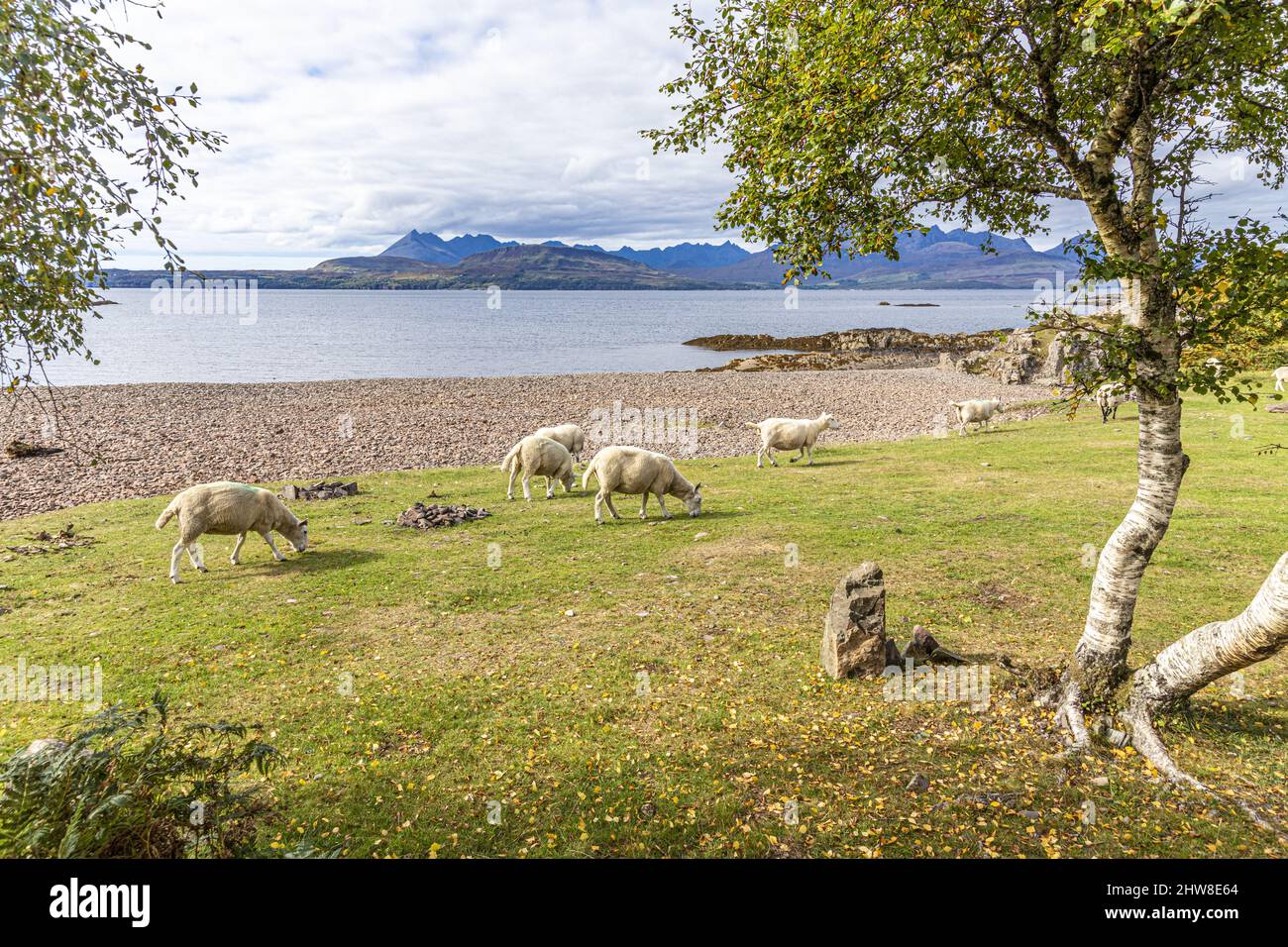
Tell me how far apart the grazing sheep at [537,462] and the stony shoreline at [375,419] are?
10.6 m

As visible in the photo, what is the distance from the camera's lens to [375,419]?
1770 inches

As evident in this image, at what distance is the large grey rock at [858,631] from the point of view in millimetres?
10336

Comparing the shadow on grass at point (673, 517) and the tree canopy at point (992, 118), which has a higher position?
the tree canopy at point (992, 118)

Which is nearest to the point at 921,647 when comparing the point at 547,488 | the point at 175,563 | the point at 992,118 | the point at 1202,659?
the point at 1202,659

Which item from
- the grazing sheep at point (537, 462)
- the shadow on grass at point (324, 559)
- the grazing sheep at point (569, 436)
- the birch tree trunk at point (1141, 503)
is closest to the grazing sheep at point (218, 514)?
the shadow on grass at point (324, 559)

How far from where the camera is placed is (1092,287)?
22.0 feet

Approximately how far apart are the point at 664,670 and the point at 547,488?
14.9 m

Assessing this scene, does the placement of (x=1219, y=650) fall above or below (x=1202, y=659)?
above

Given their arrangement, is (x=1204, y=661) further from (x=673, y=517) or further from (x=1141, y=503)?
(x=673, y=517)

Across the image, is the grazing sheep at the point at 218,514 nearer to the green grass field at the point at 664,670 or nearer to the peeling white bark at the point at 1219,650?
the green grass field at the point at 664,670

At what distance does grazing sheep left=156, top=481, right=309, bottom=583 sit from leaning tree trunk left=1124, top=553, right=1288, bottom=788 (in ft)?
58.1

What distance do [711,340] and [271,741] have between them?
390ft
